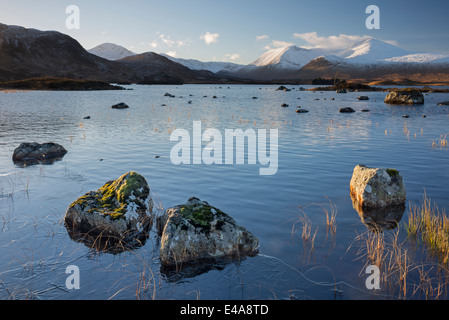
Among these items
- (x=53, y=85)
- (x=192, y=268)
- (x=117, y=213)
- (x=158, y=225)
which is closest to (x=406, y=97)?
(x=158, y=225)

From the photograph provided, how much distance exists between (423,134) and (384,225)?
26.1 metres

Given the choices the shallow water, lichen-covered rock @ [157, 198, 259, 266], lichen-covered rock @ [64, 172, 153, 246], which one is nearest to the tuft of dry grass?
the shallow water

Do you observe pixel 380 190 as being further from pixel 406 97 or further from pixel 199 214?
pixel 406 97

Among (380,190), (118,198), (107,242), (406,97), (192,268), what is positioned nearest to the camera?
(192,268)

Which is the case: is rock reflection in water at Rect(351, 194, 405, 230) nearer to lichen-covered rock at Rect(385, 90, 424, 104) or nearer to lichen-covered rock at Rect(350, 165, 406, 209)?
lichen-covered rock at Rect(350, 165, 406, 209)

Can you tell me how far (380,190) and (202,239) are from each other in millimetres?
7787

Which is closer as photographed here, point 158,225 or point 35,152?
point 158,225

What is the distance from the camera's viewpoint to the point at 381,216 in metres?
12.3

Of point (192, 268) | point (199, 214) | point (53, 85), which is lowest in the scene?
point (192, 268)

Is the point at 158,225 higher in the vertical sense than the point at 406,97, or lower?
lower

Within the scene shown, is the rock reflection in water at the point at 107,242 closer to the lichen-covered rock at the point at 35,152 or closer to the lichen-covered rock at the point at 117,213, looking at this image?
the lichen-covered rock at the point at 117,213
